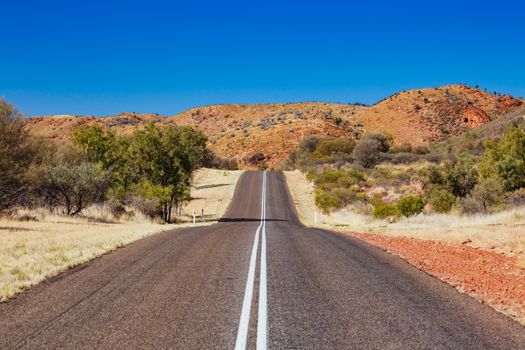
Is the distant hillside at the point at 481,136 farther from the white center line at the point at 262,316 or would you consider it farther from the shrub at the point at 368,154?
the white center line at the point at 262,316

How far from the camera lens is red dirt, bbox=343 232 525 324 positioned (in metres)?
7.41

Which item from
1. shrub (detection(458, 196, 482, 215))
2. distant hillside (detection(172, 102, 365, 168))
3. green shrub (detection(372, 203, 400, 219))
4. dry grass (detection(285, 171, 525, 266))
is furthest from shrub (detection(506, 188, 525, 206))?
distant hillside (detection(172, 102, 365, 168))

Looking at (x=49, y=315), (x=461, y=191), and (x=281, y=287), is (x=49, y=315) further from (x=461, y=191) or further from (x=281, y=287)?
(x=461, y=191)

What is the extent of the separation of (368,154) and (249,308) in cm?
6859

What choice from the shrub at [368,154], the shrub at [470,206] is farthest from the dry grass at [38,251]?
the shrub at [368,154]

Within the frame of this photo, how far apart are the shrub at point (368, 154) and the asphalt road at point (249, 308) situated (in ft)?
208

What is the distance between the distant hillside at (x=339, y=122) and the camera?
110875mm

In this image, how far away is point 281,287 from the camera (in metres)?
7.72

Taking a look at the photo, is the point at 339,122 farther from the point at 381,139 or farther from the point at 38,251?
the point at 38,251

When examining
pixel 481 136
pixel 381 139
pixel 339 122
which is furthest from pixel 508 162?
pixel 339 122

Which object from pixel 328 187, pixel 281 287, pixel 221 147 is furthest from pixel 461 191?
pixel 221 147

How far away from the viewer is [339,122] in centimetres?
12462

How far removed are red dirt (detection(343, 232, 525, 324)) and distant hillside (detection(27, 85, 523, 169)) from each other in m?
87.1

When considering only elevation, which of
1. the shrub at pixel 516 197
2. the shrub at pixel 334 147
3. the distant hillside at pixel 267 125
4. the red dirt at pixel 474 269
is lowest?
the red dirt at pixel 474 269
